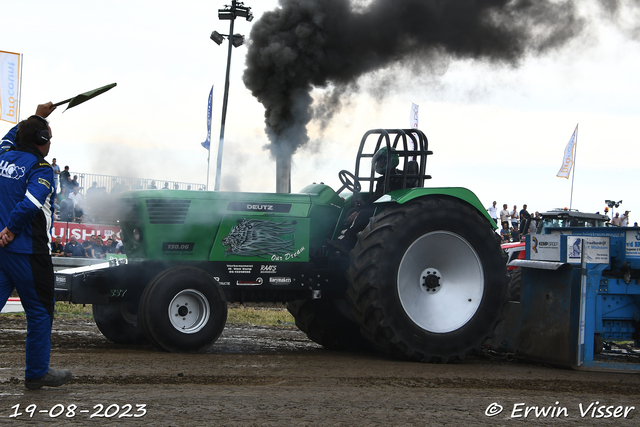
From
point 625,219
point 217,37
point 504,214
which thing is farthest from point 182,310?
point 625,219

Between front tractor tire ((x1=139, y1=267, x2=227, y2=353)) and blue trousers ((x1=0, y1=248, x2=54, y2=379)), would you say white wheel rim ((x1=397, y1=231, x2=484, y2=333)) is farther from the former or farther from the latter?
blue trousers ((x1=0, y1=248, x2=54, y2=379))

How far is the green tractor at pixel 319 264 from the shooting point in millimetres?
6973

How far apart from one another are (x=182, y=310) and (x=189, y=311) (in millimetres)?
84

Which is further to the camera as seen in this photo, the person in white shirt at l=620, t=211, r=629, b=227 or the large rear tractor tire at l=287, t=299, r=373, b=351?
the person in white shirt at l=620, t=211, r=629, b=227

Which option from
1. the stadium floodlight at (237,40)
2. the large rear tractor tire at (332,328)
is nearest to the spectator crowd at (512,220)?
the stadium floodlight at (237,40)

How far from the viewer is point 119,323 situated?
313 inches

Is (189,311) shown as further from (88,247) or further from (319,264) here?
(88,247)

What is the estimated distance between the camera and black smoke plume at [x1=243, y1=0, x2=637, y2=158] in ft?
32.8

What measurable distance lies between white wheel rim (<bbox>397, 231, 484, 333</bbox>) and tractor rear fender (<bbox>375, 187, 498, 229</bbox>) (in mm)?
412

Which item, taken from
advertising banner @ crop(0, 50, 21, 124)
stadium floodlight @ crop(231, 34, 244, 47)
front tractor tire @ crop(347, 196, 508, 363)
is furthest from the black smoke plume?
advertising banner @ crop(0, 50, 21, 124)

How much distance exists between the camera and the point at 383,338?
22.9ft

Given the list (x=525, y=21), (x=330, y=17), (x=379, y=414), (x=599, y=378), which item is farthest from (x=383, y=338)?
(x=525, y=21)

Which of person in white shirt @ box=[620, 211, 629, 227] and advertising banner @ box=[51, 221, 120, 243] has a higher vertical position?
person in white shirt @ box=[620, 211, 629, 227]

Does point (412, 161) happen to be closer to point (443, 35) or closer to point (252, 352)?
point (252, 352)
